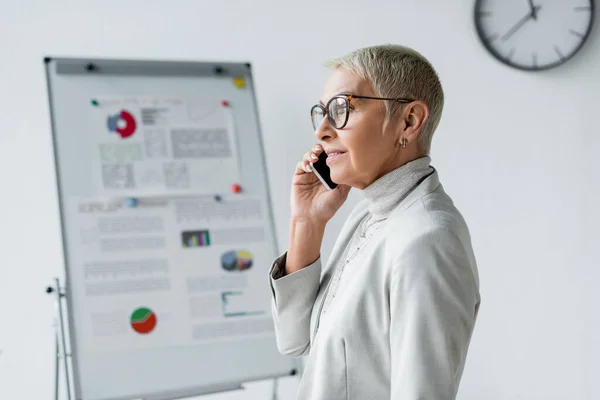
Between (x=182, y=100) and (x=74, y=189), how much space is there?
0.50 m

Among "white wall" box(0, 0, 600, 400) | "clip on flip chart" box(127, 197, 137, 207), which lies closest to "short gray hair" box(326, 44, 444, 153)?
"clip on flip chart" box(127, 197, 137, 207)

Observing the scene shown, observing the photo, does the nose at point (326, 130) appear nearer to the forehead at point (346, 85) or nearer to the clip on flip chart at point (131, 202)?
the forehead at point (346, 85)

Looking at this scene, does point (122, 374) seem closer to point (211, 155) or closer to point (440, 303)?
point (211, 155)

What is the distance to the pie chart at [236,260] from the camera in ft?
7.95

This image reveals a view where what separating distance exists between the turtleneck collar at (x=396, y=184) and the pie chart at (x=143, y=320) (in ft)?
4.33

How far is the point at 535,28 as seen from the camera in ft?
9.65

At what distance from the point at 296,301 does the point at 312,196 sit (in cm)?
24

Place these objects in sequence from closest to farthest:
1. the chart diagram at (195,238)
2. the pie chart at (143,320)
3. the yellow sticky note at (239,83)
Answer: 1. the pie chart at (143,320)
2. the chart diagram at (195,238)
3. the yellow sticky note at (239,83)

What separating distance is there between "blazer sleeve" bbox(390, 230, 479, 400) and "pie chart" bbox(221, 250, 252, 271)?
1473 mm

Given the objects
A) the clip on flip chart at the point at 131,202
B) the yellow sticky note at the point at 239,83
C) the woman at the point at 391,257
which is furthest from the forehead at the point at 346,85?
the yellow sticky note at the point at 239,83

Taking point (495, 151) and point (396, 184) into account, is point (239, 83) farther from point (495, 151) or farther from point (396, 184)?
point (396, 184)

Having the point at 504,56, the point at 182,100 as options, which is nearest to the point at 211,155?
the point at 182,100

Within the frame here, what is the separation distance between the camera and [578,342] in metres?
2.96

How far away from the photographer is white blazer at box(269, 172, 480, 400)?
0.96m
